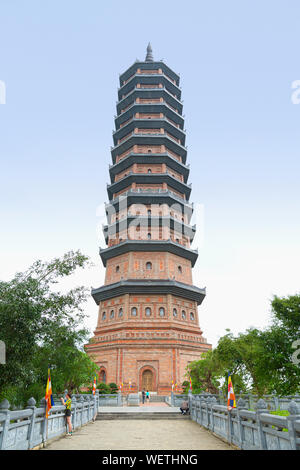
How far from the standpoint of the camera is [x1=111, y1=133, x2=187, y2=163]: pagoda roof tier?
3734cm

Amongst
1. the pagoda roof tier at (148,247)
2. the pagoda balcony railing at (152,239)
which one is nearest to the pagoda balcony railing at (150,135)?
the pagoda balcony railing at (152,239)

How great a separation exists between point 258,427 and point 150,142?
112 feet

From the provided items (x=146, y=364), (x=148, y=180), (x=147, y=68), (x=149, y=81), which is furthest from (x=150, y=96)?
(x=146, y=364)

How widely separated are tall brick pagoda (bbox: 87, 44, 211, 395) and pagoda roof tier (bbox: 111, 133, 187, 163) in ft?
0.35

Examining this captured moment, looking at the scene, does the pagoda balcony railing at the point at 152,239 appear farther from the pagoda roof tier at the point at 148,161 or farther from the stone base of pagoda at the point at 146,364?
the stone base of pagoda at the point at 146,364

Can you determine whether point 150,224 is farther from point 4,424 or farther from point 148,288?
point 4,424

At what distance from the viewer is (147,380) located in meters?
26.9

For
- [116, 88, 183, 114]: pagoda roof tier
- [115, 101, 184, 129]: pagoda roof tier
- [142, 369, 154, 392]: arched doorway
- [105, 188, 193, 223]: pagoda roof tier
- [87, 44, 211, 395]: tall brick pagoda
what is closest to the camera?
[142, 369, 154, 392]: arched doorway

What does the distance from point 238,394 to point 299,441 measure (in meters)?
17.6

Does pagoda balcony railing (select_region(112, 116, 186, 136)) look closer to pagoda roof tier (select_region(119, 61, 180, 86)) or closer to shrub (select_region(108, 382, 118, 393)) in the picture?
pagoda roof tier (select_region(119, 61, 180, 86))

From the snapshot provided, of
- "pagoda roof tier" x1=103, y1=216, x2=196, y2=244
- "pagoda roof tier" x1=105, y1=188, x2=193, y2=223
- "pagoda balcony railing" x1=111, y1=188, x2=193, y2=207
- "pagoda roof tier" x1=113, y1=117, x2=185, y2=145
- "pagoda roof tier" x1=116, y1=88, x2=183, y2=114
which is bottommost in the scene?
"pagoda roof tier" x1=103, y1=216, x2=196, y2=244

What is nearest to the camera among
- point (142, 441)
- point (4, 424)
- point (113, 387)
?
point (4, 424)

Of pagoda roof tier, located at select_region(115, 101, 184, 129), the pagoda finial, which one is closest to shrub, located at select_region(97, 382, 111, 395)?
pagoda roof tier, located at select_region(115, 101, 184, 129)
